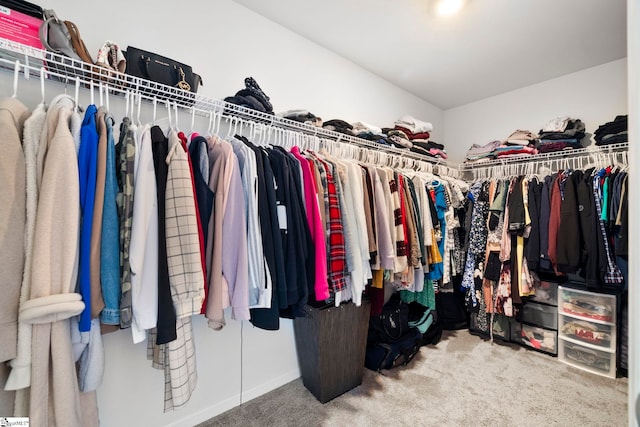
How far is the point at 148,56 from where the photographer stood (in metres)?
1.19

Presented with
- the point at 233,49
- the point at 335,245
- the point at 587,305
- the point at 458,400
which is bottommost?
the point at 458,400

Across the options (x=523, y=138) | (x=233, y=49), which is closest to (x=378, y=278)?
(x=233, y=49)

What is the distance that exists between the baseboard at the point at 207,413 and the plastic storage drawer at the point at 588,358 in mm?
2548

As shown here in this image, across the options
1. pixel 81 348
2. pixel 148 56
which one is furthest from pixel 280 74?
pixel 81 348

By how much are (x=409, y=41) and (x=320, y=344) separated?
231 centimetres

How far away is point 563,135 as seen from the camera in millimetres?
2391

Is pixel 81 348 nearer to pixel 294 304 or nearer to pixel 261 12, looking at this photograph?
pixel 294 304

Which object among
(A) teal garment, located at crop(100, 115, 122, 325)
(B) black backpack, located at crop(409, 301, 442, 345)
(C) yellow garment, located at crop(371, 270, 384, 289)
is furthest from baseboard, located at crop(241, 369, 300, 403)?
(A) teal garment, located at crop(100, 115, 122, 325)

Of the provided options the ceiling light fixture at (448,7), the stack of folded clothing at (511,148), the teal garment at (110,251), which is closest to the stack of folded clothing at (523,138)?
the stack of folded clothing at (511,148)

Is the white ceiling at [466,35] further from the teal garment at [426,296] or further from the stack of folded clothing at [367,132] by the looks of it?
the teal garment at [426,296]

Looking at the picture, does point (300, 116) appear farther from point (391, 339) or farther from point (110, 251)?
point (391, 339)

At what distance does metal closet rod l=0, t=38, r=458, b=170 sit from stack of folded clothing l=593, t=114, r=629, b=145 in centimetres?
222

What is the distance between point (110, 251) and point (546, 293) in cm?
308

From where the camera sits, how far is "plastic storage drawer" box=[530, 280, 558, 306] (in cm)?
232
